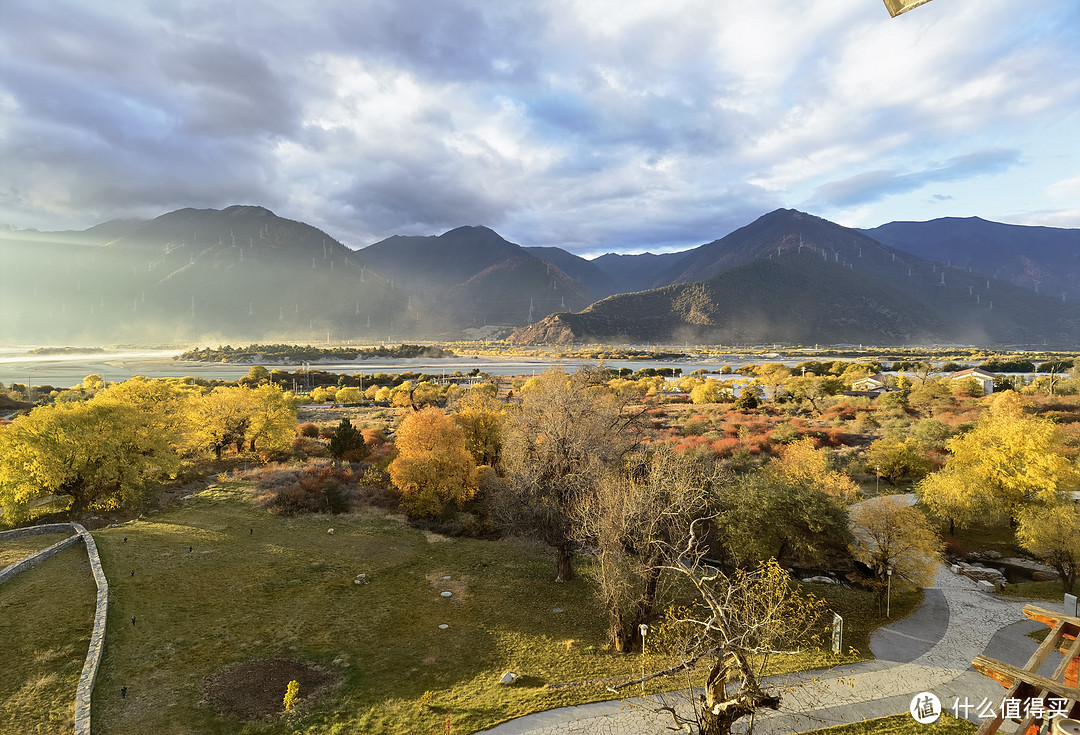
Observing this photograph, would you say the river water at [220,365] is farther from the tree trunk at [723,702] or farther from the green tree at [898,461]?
the tree trunk at [723,702]

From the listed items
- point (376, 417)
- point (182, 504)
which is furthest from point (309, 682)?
point (376, 417)

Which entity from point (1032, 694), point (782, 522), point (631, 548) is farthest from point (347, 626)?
point (1032, 694)

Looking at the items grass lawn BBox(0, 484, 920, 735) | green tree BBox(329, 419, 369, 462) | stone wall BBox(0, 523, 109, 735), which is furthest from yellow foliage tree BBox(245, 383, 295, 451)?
stone wall BBox(0, 523, 109, 735)

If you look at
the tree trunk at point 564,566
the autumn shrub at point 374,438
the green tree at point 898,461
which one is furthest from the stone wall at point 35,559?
the green tree at point 898,461

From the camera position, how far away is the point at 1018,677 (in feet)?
17.8

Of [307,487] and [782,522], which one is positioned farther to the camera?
[307,487]

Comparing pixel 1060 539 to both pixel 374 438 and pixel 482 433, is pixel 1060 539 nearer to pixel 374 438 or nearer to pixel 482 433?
pixel 482 433

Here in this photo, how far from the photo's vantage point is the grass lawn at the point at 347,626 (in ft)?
44.8

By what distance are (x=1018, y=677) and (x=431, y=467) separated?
29533 mm

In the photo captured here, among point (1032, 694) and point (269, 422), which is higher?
point (1032, 694)

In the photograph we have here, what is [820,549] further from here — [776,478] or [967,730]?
[967,730]

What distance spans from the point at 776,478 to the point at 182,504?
36724 mm

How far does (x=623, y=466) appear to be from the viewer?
88.9ft

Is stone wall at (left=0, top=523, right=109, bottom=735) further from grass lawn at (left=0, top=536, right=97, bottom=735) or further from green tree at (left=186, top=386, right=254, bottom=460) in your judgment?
green tree at (left=186, top=386, right=254, bottom=460)
